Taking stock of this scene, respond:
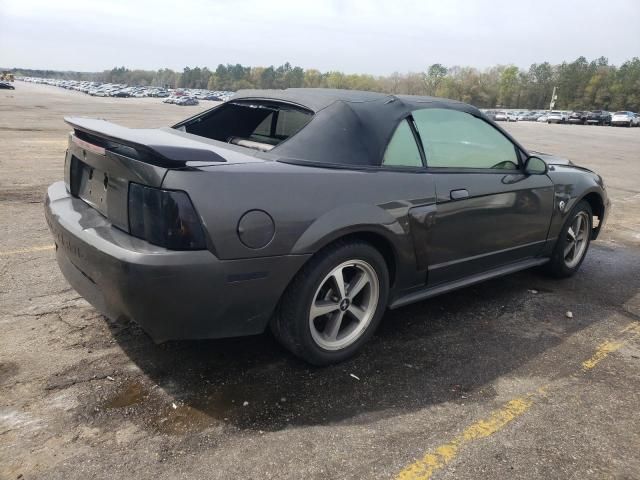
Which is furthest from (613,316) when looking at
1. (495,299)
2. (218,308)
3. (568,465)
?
(218,308)

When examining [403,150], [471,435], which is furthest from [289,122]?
[471,435]

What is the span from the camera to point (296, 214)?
2.59m

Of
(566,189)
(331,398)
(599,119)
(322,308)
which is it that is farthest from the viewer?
(599,119)

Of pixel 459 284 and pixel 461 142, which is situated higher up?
pixel 461 142

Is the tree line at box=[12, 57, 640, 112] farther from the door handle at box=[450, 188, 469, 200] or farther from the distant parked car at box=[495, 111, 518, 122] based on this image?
the door handle at box=[450, 188, 469, 200]

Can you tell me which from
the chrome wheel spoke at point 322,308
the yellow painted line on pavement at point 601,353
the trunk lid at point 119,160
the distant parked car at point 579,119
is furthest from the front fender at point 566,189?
the distant parked car at point 579,119

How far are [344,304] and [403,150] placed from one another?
1032 mm

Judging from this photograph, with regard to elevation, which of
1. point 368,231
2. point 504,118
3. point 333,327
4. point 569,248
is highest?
point 368,231

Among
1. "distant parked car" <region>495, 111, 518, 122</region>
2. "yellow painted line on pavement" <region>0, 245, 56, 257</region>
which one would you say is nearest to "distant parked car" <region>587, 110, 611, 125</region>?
"distant parked car" <region>495, 111, 518, 122</region>

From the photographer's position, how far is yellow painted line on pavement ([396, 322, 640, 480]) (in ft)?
7.20

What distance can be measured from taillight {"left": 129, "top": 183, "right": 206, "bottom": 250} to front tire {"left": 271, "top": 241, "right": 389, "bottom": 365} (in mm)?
609

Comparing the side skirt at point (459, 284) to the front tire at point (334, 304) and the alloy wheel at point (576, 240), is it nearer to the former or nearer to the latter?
the front tire at point (334, 304)

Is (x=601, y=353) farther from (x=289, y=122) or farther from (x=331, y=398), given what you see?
(x=289, y=122)

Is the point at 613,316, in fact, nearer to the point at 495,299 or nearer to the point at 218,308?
the point at 495,299
